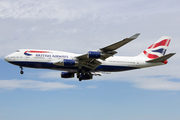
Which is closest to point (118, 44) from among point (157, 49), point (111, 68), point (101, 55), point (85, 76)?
point (101, 55)

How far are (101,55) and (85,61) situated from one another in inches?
164

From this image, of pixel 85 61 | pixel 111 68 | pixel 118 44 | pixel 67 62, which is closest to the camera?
pixel 118 44

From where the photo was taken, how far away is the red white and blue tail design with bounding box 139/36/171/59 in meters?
49.2

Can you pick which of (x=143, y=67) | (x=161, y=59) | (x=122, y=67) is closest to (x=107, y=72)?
(x=122, y=67)

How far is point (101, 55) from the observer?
3847cm

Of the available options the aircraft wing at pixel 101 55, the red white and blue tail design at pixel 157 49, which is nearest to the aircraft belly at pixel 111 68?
the aircraft wing at pixel 101 55

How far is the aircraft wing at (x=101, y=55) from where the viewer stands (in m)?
35.4

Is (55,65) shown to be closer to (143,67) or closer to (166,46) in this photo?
(143,67)

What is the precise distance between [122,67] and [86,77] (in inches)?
268

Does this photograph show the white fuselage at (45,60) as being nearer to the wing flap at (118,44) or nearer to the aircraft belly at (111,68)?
the aircraft belly at (111,68)

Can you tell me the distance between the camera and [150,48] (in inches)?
1973

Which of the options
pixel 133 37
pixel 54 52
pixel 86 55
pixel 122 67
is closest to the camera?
pixel 133 37

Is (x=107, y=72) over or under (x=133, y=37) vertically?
under

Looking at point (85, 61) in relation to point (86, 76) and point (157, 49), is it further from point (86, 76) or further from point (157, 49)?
point (157, 49)
